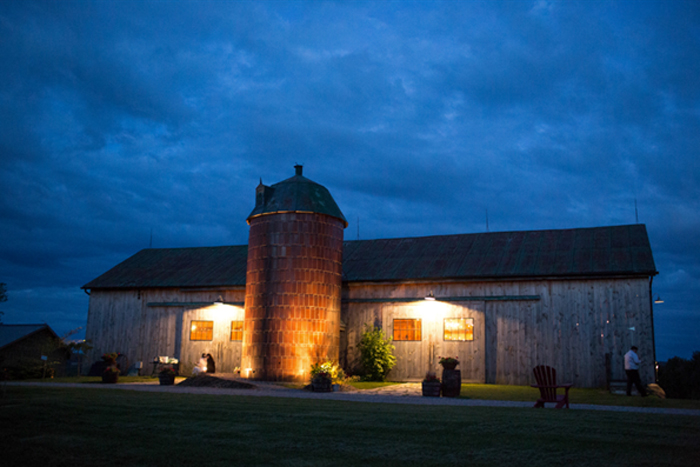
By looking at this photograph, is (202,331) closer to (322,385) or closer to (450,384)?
(322,385)

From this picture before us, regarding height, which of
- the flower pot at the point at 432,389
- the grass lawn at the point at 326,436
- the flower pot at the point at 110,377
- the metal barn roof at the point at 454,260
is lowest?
the flower pot at the point at 110,377

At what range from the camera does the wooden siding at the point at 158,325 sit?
2336cm

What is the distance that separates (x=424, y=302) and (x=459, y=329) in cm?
167

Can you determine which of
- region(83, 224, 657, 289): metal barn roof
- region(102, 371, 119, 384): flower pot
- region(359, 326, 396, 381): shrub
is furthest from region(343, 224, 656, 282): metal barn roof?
region(102, 371, 119, 384): flower pot

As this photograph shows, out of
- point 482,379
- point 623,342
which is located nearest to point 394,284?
point 482,379

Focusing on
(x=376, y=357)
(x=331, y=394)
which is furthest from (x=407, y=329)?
(x=331, y=394)

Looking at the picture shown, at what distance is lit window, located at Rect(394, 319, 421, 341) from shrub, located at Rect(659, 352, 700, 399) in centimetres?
3679

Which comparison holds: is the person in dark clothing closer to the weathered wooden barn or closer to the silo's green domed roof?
the weathered wooden barn

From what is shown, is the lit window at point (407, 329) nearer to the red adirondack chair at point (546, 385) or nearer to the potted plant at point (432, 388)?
the potted plant at point (432, 388)

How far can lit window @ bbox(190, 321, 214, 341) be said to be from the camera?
23578 millimetres

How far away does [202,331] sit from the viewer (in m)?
23.7

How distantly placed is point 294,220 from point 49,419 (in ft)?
42.1

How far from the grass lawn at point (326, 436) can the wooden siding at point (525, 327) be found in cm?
953

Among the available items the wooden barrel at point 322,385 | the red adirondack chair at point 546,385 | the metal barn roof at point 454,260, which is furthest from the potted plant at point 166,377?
the red adirondack chair at point 546,385
